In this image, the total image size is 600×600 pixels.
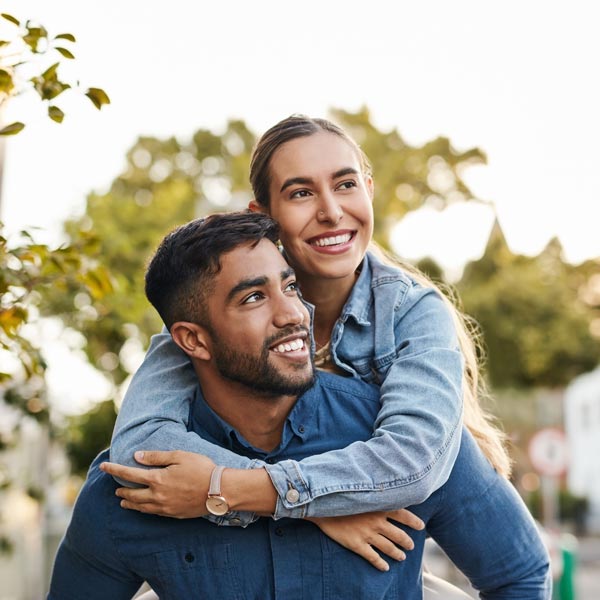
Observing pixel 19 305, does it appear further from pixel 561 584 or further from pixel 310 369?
pixel 561 584

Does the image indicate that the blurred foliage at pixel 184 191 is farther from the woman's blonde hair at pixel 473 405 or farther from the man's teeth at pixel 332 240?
the man's teeth at pixel 332 240

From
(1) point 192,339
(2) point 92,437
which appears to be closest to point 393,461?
(1) point 192,339

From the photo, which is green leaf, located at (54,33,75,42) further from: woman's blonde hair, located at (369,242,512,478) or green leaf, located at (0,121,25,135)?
woman's blonde hair, located at (369,242,512,478)

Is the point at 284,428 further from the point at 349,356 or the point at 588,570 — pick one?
the point at 588,570

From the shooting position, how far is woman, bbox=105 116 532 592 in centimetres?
268

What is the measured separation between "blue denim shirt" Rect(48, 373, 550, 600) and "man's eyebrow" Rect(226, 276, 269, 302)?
0.34 meters

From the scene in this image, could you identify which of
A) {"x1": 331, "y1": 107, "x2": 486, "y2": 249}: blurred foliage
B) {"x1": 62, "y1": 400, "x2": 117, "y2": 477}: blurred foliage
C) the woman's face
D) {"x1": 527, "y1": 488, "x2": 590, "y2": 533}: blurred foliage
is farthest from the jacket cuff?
{"x1": 527, "y1": 488, "x2": 590, "y2": 533}: blurred foliage

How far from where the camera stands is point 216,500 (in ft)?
8.77

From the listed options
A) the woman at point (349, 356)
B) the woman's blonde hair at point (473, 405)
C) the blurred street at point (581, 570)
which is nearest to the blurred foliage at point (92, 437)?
the blurred street at point (581, 570)

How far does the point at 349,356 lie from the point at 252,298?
522mm

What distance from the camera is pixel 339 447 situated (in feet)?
9.51

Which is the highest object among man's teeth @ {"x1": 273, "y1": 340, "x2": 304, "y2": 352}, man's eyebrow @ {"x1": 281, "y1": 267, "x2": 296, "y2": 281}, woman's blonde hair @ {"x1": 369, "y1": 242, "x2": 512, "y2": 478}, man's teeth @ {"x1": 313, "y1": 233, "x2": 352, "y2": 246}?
man's eyebrow @ {"x1": 281, "y1": 267, "x2": 296, "y2": 281}

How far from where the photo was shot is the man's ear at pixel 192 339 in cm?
293

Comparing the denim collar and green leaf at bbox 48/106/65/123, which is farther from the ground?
green leaf at bbox 48/106/65/123
